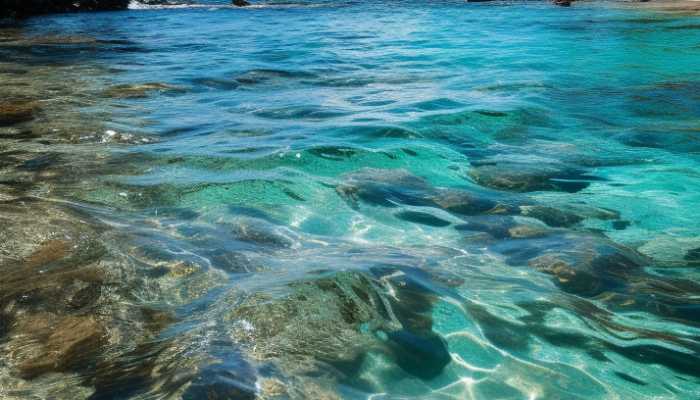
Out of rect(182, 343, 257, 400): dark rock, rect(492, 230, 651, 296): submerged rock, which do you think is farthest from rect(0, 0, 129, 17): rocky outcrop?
rect(182, 343, 257, 400): dark rock

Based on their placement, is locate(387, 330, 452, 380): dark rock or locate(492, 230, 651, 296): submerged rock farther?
locate(492, 230, 651, 296): submerged rock

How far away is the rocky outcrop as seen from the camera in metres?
26.2

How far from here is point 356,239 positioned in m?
3.80

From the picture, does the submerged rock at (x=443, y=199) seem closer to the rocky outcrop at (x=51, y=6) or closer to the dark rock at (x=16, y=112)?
the dark rock at (x=16, y=112)

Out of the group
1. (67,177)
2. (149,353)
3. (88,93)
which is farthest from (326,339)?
(88,93)

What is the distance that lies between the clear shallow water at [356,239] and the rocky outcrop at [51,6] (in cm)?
2133

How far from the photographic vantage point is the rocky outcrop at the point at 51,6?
86.1 ft

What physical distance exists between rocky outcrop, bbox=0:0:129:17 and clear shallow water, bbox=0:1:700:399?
21.3 meters

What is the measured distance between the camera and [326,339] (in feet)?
7.71

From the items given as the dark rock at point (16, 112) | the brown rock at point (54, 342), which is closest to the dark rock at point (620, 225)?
the brown rock at point (54, 342)

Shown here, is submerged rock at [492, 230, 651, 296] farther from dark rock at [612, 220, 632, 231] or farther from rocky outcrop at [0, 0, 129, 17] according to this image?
rocky outcrop at [0, 0, 129, 17]

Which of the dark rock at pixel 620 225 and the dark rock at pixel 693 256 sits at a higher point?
the dark rock at pixel 693 256

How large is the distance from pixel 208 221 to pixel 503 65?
926cm

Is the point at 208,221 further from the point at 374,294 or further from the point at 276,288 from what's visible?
the point at 374,294
